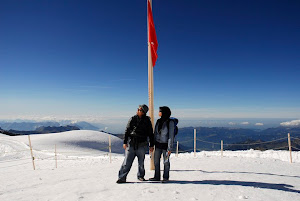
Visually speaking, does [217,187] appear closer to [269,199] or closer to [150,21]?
[269,199]

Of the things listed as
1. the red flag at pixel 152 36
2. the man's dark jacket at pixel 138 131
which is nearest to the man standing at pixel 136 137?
the man's dark jacket at pixel 138 131

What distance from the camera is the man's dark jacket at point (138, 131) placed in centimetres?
494

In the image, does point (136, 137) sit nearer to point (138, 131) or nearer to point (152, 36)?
point (138, 131)

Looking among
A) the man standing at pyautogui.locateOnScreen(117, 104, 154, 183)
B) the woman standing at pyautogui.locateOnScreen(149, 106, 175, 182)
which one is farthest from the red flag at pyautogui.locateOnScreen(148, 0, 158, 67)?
the man standing at pyautogui.locateOnScreen(117, 104, 154, 183)

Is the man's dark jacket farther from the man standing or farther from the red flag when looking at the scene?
the red flag

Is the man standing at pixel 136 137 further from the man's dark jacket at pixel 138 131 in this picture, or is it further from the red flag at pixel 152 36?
the red flag at pixel 152 36

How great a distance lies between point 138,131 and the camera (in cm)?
493

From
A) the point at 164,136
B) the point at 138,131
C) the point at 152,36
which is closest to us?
the point at 138,131

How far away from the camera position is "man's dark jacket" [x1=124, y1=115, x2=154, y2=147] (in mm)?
4941

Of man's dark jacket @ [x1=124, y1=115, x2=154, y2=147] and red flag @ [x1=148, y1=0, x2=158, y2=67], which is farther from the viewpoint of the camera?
red flag @ [x1=148, y1=0, x2=158, y2=67]

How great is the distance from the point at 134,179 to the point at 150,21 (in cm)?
572

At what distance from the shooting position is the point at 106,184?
4.83m

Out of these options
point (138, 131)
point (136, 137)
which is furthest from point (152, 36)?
point (136, 137)

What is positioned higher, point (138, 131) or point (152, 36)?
point (152, 36)
